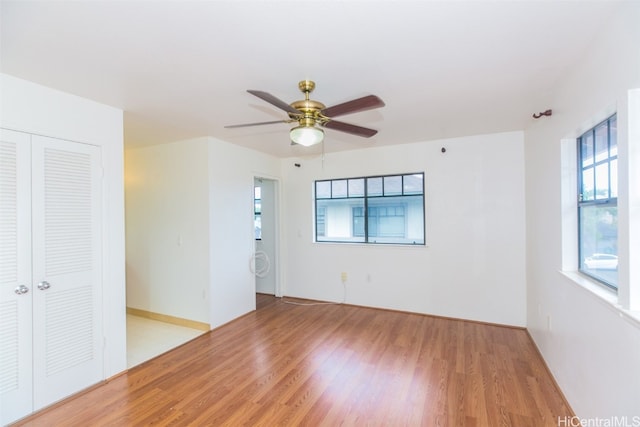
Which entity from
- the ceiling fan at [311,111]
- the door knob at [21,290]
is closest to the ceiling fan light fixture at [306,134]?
the ceiling fan at [311,111]

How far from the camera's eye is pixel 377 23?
5.04ft

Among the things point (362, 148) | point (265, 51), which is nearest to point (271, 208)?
point (362, 148)

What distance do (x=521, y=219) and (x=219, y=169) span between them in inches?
159

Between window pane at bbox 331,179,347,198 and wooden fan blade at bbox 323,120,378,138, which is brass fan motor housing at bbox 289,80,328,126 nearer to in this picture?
wooden fan blade at bbox 323,120,378,138


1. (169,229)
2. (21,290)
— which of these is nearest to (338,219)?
(169,229)

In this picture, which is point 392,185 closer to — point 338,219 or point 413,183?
point 413,183

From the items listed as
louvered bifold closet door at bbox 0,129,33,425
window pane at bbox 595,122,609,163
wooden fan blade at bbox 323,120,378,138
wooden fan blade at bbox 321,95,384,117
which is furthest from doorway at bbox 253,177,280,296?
window pane at bbox 595,122,609,163

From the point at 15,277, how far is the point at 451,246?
4521 mm

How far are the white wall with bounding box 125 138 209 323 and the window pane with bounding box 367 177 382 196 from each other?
2468 mm

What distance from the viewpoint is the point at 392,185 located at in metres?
4.48

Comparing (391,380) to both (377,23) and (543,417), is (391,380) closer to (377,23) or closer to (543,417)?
(543,417)

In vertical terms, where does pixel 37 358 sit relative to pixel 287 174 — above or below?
below

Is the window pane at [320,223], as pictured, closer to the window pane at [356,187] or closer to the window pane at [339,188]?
the window pane at [339,188]

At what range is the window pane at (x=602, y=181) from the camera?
6.03ft
